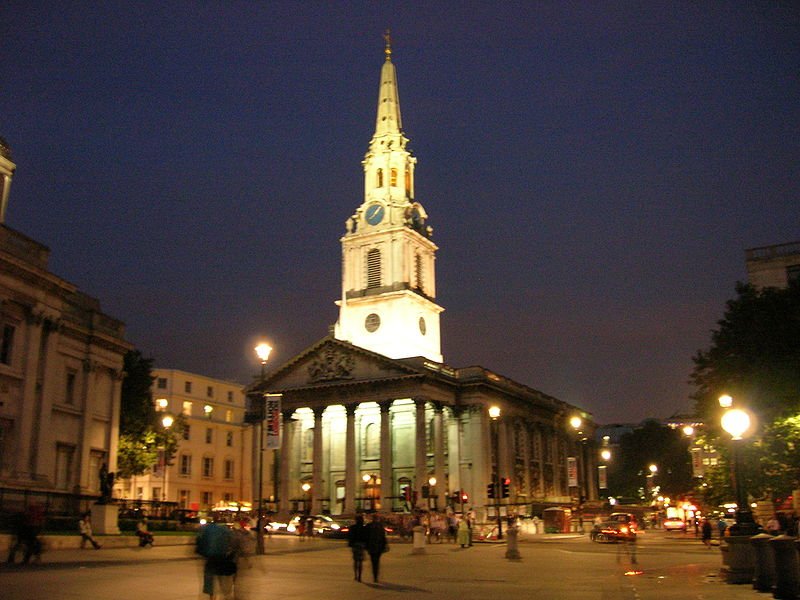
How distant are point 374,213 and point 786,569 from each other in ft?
243

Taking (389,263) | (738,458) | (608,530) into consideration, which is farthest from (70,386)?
→ (389,263)

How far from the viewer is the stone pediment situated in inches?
3014

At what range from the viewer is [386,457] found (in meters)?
74.6

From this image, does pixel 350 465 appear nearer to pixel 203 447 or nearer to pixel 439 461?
pixel 439 461

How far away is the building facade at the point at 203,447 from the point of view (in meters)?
90.1

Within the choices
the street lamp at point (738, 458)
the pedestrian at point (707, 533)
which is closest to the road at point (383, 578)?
the street lamp at point (738, 458)

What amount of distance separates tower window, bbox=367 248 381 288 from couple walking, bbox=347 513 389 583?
64.9 m

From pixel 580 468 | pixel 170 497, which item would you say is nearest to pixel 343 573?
pixel 170 497

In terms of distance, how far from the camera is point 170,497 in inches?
3548

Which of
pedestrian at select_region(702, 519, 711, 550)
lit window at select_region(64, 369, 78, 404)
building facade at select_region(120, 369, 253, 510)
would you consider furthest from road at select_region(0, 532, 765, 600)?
building facade at select_region(120, 369, 253, 510)

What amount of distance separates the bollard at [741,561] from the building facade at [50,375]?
3154cm

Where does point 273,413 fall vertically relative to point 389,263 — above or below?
below

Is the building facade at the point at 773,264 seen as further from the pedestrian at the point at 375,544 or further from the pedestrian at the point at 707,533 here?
the pedestrian at the point at 375,544

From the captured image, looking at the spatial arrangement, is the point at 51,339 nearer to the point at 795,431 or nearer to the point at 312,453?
the point at 795,431
